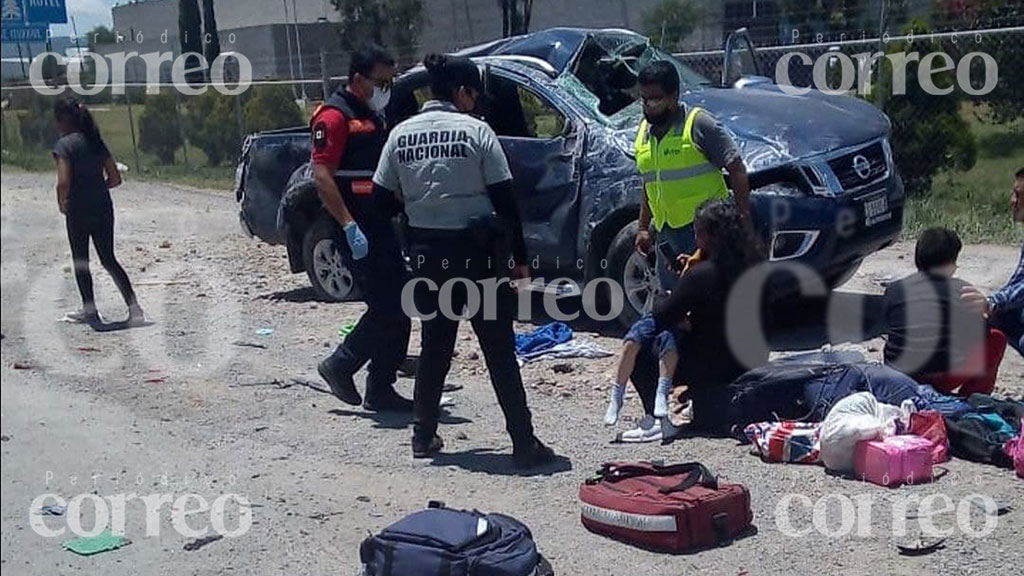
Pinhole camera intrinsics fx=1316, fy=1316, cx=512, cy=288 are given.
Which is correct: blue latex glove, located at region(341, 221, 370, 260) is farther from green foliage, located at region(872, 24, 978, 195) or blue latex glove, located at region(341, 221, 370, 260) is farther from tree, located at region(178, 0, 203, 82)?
green foliage, located at region(872, 24, 978, 195)

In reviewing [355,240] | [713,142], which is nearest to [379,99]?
[355,240]

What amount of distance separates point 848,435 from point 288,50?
9.05 meters

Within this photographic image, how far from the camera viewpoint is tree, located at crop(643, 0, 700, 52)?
1677 cm

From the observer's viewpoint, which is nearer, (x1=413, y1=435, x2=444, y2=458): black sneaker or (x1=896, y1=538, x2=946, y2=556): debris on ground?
(x1=896, y1=538, x2=946, y2=556): debris on ground

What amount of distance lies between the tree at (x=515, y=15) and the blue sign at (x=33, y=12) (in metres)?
11.1

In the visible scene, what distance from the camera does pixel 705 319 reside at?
6.55 meters

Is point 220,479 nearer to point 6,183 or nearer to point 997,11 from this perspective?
point 6,183

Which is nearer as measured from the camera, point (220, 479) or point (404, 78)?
A: point (220, 479)

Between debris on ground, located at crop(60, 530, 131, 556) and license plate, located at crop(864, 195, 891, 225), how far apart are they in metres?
4.98

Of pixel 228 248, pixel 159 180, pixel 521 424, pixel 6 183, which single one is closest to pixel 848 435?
pixel 521 424

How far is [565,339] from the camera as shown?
28.9 ft

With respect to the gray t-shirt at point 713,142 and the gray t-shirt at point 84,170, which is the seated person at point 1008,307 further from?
the gray t-shirt at point 84,170

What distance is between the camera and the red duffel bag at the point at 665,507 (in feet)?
16.9

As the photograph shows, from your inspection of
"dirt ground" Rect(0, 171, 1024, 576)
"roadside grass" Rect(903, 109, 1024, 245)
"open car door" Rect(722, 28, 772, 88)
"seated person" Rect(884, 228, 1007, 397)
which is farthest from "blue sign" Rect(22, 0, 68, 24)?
"roadside grass" Rect(903, 109, 1024, 245)
